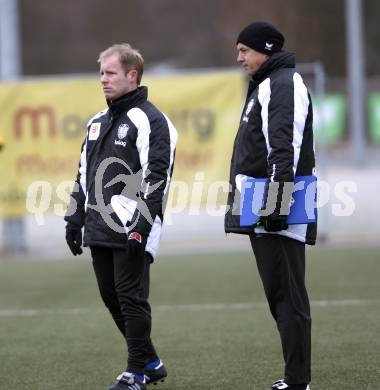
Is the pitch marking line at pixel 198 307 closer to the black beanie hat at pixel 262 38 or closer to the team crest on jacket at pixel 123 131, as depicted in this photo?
the team crest on jacket at pixel 123 131

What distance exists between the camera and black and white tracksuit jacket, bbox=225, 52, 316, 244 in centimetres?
497

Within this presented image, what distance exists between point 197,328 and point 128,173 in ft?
7.78

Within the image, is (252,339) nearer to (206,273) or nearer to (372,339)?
(372,339)

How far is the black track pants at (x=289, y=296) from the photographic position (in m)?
5.13

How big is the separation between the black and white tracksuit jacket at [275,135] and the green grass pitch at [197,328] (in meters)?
1.11

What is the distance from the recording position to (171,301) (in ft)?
29.4

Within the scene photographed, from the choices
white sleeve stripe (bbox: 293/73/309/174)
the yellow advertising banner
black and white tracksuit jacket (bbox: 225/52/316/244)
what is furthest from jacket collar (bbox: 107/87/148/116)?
the yellow advertising banner

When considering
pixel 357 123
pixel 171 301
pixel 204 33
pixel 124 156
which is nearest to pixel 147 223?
pixel 124 156

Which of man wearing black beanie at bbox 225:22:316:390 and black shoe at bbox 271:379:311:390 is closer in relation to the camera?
man wearing black beanie at bbox 225:22:316:390

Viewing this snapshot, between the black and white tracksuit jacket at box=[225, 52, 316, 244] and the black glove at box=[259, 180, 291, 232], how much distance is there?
0.05 m

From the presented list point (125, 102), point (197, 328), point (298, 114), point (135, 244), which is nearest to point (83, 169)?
point (125, 102)

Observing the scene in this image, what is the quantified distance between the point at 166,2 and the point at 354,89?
92.4 ft

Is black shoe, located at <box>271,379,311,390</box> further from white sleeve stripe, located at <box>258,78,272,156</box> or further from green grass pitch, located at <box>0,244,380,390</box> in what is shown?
white sleeve stripe, located at <box>258,78,272,156</box>

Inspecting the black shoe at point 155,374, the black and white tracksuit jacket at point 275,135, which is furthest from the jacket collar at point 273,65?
the black shoe at point 155,374
